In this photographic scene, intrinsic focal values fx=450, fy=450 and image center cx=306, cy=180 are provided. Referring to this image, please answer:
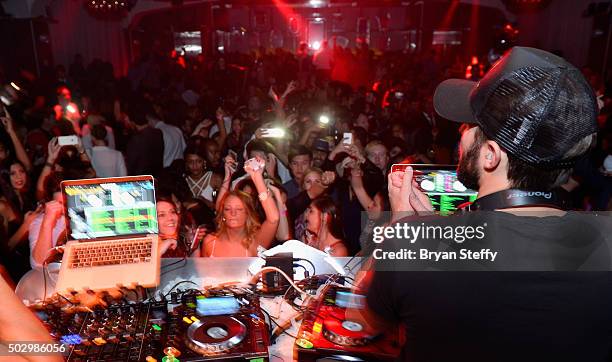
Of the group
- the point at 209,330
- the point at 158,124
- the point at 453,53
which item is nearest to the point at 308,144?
the point at 158,124

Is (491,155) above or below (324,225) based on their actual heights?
above

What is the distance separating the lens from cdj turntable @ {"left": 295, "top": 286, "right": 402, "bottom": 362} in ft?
4.45

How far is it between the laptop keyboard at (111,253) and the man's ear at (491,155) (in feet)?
5.15

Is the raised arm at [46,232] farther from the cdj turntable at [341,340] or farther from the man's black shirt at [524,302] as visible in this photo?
the man's black shirt at [524,302]

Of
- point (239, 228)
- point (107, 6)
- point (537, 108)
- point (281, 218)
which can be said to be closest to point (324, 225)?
point (281, 218)

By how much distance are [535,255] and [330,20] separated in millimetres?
17867

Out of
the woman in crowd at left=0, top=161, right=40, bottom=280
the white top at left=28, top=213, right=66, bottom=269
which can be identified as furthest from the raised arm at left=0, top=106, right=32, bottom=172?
the white top at left=28, top=213, right=66, bottom=269

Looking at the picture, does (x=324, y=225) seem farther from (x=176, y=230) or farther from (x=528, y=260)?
(x=528, y=260)

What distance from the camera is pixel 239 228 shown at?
2955 mm

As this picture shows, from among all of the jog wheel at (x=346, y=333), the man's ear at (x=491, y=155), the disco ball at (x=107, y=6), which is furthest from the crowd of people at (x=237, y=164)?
the man's ear at (x=491, y=155)

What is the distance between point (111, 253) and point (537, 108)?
1.86m

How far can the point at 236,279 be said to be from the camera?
6.64 ft

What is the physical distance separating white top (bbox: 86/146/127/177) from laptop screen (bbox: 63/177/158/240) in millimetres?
2214

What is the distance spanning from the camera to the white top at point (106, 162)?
4199 mm
